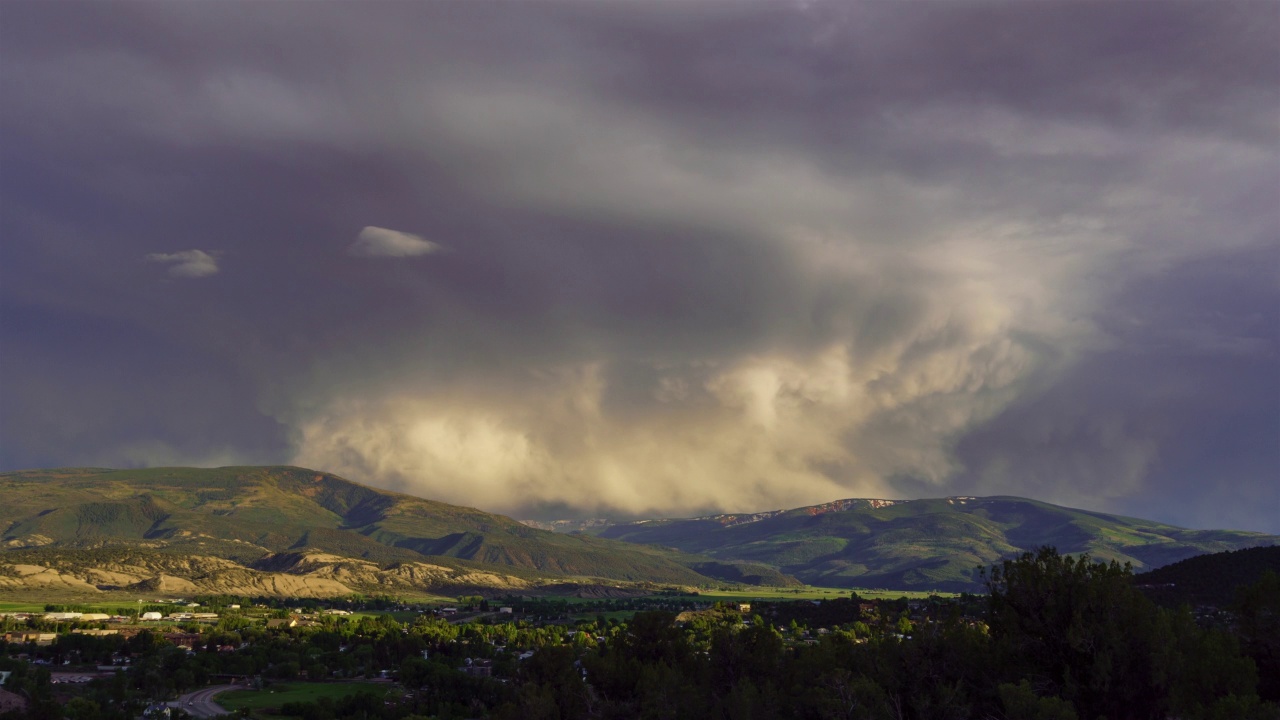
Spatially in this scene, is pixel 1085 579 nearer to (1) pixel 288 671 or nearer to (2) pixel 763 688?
(2) pixel 763 688

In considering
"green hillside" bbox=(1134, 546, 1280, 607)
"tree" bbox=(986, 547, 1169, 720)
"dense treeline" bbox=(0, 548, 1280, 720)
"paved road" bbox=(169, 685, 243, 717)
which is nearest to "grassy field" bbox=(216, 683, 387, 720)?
"paved road" bbox=(169, 685, 243, 717)

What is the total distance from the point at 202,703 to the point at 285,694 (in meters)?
13.9

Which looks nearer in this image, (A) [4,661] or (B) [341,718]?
(B) [341,718]

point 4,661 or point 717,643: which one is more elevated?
point 717,643

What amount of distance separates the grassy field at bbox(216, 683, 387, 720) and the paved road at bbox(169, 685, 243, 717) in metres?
1.64

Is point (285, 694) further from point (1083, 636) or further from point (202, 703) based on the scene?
point (1083, 636)

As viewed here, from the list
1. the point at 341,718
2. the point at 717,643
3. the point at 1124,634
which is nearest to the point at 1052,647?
the point at 1124,634

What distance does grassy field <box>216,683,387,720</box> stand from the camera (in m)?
151

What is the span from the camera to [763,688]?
Result: 7538 cm

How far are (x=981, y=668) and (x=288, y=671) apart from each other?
167m

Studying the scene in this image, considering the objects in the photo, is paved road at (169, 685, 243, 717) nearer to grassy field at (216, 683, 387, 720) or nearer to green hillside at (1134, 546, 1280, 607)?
grassy field at (216, 683, 387, 720)

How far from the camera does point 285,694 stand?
164 metres

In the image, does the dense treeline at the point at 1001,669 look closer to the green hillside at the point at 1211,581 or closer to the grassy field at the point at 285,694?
the grassy field at the point at 285,694

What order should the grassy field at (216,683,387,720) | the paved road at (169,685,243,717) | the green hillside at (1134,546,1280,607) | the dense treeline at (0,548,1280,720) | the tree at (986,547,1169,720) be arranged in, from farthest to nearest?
the green hillside at (1134,546,1280,607), the grassy field at (216,683,387,720), the paved road at (169,685,243,717), the tree at (986,547,1169,720), the dense treeline at (0,548,1280,720)
